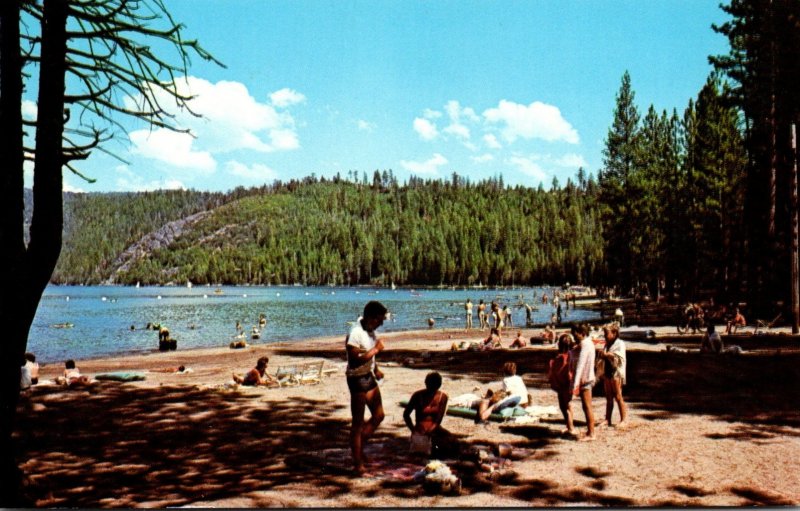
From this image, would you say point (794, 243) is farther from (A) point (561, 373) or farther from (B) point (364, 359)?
(B) point (364, 359)

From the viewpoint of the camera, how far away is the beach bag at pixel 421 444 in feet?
23.7

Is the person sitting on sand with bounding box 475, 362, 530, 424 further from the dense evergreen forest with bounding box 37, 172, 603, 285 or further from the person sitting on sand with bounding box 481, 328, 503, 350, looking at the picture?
the dense evergreen forest with bounding box 37, 172, 603, 285

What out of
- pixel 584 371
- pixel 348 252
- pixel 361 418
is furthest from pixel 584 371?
pixel 348 252

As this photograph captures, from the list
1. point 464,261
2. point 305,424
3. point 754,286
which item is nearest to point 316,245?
point 464,261

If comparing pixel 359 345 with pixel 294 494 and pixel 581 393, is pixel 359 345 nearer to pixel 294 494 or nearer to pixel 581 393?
pixel 294 494

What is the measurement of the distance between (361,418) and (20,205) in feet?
12.6

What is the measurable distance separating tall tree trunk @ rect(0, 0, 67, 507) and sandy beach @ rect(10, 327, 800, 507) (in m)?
1.47

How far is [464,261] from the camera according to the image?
16275 cm

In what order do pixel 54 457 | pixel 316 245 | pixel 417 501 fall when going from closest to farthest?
pixel 417 501 < pixel 54 457 < pixel 316 245

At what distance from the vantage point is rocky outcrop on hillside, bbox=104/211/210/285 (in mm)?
170500

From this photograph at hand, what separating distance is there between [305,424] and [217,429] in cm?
137

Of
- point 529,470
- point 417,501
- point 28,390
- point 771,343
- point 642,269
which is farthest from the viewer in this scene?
point 642,269

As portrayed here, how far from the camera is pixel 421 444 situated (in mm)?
7250

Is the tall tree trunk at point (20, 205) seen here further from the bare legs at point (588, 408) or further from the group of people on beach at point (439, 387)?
the bare legs at point (588, 408)
